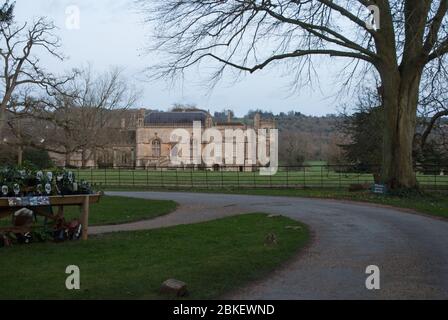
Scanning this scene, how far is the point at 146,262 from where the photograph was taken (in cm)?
972

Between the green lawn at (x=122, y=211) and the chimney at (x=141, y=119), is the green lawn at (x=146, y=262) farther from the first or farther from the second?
the chimney at (x=141, y=119)

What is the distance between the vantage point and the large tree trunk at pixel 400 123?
26062 millimetres

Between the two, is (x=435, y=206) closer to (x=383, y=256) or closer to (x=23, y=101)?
(x=383, y=256)

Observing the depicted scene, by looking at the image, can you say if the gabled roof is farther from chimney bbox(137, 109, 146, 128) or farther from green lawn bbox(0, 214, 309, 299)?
green lawn bbox(0, 214, 309, 299)

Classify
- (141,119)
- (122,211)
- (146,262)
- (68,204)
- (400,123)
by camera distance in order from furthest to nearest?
(141,119) < (400,123) < (122,211) < (68,204) < (146,262)

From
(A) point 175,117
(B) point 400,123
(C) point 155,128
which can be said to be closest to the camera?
(B) point 400,123

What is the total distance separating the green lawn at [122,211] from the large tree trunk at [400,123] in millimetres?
10446

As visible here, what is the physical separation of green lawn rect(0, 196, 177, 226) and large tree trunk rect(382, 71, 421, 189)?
10446 millimetres

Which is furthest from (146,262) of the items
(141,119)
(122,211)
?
(141,119)

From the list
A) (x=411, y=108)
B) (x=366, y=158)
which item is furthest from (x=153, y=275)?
(x=366, y=158)

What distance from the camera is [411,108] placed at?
26.4 m

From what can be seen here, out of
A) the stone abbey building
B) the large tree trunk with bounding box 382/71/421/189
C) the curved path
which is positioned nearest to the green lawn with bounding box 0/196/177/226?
the curved path

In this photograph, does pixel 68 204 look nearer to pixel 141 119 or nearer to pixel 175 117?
pixel 141 119

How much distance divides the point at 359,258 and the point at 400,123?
672 inches
